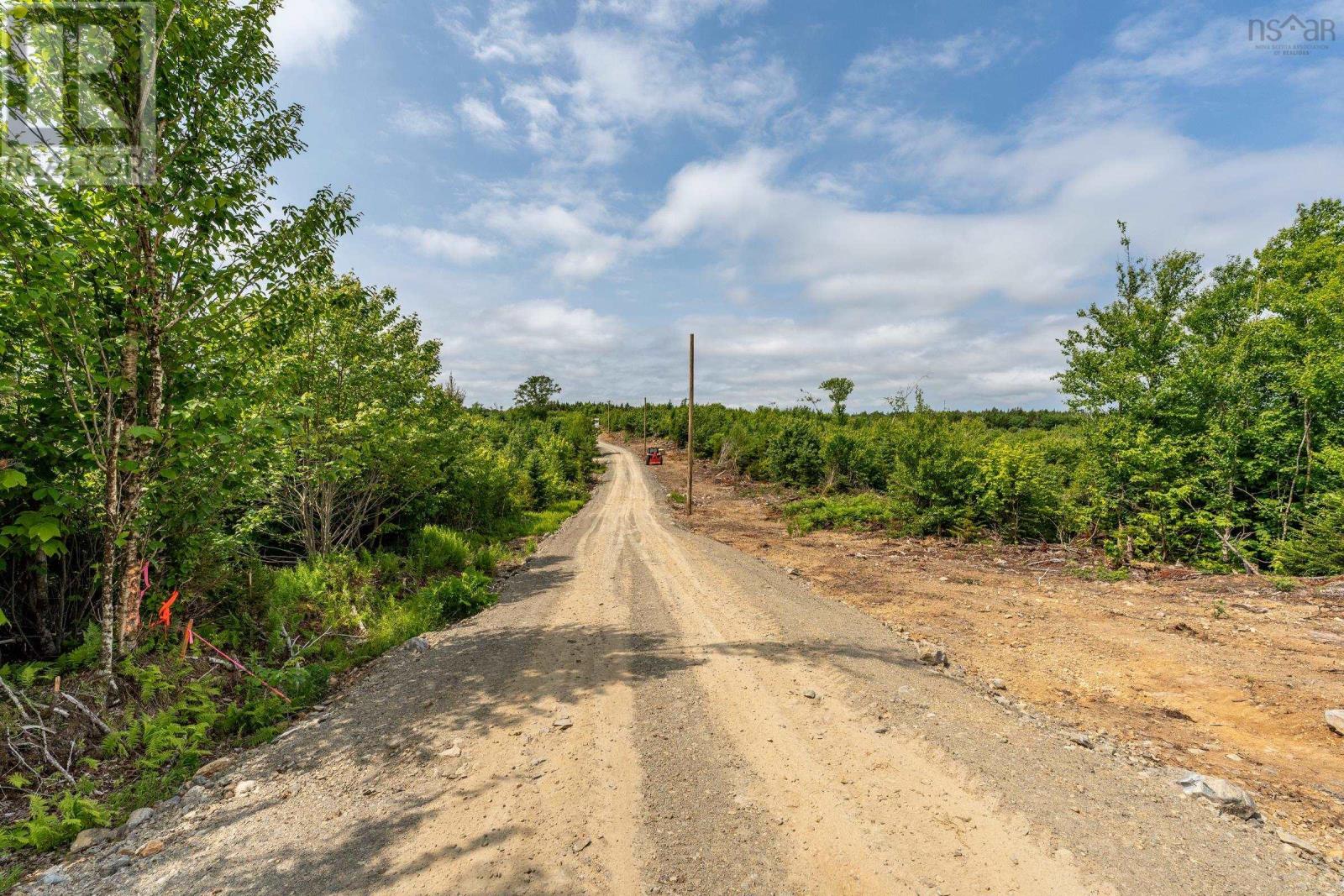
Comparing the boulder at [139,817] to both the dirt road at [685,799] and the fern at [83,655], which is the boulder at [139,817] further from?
the fern at [83,655]

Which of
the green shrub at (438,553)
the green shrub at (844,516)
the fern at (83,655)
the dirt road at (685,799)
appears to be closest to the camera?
the dirt road at (685,799)

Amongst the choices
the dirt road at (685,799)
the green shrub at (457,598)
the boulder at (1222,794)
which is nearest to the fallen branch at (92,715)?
the dirt road at (685,799)

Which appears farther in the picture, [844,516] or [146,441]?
[844,516]

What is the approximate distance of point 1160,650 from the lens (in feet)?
24.7

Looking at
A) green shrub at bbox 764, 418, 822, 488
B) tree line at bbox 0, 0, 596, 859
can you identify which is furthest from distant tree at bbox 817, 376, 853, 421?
tree line at bbox 0, 0, 596, 859

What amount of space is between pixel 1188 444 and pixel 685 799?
16.2m

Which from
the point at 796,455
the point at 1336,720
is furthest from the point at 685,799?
the point at 796,455

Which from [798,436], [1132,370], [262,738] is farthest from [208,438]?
[798,436]

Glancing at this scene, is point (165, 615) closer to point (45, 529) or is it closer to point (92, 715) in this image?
point (92, 715)

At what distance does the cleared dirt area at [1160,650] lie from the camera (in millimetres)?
4801

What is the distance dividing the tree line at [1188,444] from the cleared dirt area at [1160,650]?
1.45m

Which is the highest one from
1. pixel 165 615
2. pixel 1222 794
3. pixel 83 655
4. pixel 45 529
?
pixel 45 529

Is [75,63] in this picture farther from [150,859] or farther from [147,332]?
[150,859]

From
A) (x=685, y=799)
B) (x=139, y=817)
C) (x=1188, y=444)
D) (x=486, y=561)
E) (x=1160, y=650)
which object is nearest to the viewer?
(x=139, y=817)
